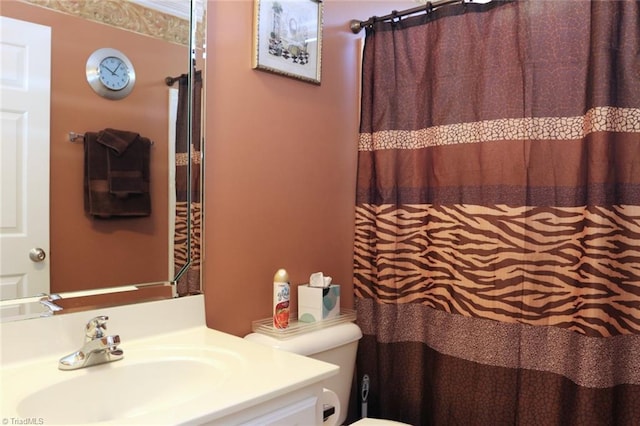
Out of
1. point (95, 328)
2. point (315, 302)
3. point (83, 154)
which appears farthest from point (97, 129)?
point (315, 302)

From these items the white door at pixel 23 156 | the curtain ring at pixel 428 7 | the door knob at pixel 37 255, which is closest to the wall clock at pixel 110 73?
the white door at pixel 23 156

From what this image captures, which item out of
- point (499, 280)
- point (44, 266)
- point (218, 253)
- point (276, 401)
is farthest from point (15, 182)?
point (499, 280)

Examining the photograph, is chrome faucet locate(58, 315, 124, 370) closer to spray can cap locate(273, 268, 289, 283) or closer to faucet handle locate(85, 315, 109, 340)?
faucet handle locate(85, 315, 109, 340)

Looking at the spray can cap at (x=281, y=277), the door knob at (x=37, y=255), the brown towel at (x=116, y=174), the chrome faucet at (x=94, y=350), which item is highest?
the brown towel at (x=116, y=174)

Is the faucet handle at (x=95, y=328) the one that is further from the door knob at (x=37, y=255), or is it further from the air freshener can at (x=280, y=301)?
the air freshener can at (x=280, y=301)

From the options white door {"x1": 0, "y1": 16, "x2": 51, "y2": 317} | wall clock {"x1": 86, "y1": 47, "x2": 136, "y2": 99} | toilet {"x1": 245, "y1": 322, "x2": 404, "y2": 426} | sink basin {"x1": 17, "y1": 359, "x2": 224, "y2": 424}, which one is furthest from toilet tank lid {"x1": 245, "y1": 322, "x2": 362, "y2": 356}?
wall clock {"x1": 86, "y1": 47, "x2": 136, "y2": 99}

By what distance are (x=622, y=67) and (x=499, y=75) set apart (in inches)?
14.2

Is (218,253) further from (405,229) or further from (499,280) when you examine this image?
(499,280)

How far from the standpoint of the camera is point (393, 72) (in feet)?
6.27

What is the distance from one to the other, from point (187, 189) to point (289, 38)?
0.70m

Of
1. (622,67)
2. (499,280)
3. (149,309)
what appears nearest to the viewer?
(149,309)

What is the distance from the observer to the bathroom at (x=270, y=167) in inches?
60.3

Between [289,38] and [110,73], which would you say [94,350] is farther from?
[289,38]

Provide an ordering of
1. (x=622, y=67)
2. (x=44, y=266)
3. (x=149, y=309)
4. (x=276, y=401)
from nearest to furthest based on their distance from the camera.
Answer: (x=276, y=401), (x=44, y=266), (x=149, y=309), (x=622, y=67)
